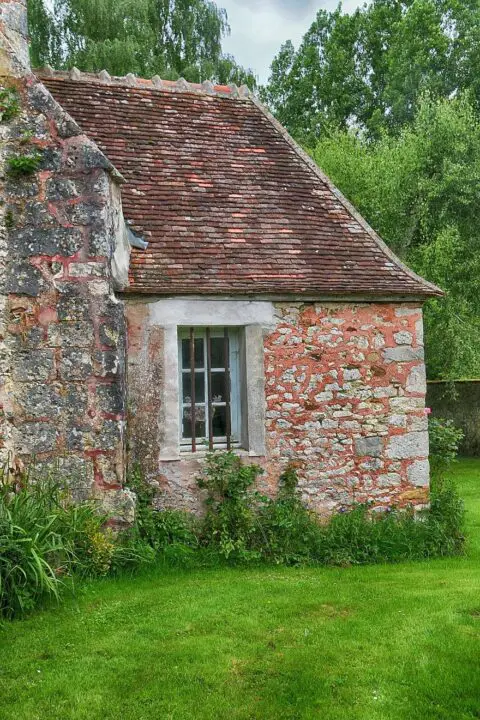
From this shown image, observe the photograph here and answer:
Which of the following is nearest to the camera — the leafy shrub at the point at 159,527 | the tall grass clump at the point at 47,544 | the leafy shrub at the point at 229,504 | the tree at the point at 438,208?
the tall grass clump at the point at 47,544

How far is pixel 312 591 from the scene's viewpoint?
638cm

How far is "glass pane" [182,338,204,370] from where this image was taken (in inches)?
313

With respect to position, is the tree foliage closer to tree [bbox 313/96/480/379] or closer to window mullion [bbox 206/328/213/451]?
tree [bbox 313/96/480/379]

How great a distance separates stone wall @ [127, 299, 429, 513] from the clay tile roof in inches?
12.6

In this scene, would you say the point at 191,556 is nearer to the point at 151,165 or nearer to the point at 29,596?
the point at 29,596

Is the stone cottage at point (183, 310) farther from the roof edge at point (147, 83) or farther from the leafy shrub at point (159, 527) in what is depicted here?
the leafy shrub at point (159, 527)

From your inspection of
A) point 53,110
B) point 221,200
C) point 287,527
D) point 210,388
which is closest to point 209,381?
point 210,388

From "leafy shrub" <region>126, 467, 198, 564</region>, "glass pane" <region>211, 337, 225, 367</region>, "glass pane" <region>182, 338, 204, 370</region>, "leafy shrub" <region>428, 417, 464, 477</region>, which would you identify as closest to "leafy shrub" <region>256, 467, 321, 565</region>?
"leafy shrub" <region>126, 467, 198, 564</region>

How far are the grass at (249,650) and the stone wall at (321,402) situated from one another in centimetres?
131

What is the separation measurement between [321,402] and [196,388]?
1.49 meters

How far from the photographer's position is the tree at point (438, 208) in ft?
49.2

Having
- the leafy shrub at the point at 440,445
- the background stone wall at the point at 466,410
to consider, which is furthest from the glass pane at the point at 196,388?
the background stone wall at the point at 466,410

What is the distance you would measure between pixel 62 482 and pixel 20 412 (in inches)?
32.1

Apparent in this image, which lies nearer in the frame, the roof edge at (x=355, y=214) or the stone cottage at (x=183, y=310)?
the stone cottage at (x=183, y=310)
